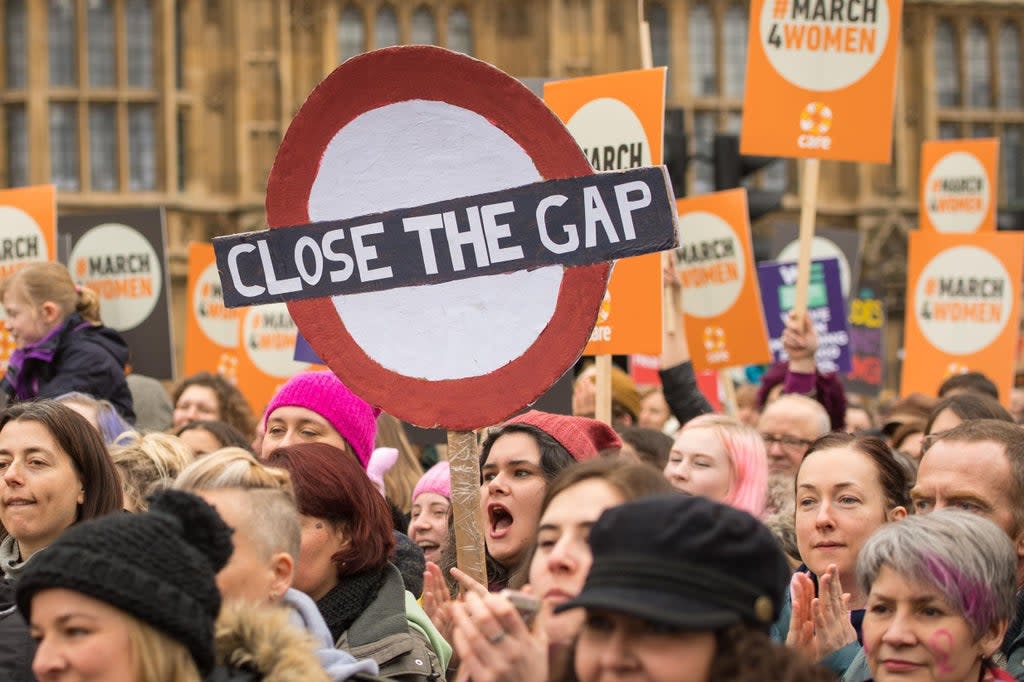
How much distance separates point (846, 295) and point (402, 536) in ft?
23.6

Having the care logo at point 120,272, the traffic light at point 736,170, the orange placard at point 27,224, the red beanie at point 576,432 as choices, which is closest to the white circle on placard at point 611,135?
the red beanie at point 576,432

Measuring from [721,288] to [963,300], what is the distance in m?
1.60

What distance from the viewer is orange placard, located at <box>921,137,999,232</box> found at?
12125 millimetres

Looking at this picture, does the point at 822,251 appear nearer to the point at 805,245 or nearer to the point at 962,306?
the point at 962,306

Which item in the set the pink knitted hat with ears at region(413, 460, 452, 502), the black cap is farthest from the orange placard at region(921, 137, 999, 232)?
the black cap

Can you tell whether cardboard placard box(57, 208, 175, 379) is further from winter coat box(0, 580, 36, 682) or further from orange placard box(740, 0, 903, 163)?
winter coat box(0, 580, 36, 682)

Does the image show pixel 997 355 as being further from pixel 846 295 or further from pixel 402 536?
pixel 402 536

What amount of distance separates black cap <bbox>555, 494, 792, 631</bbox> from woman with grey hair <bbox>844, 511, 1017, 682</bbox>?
31.7 inches

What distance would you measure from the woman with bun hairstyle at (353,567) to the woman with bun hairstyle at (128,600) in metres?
0.88

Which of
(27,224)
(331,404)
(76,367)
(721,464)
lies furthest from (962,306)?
(331,404)

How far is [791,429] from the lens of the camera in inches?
247

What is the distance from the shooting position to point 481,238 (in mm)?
3439

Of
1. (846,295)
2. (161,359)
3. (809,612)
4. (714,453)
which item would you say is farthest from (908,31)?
(809,612)

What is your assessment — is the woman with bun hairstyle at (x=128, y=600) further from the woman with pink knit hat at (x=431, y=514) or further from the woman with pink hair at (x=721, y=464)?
the woman with pink hair at (x=721, y=464)
